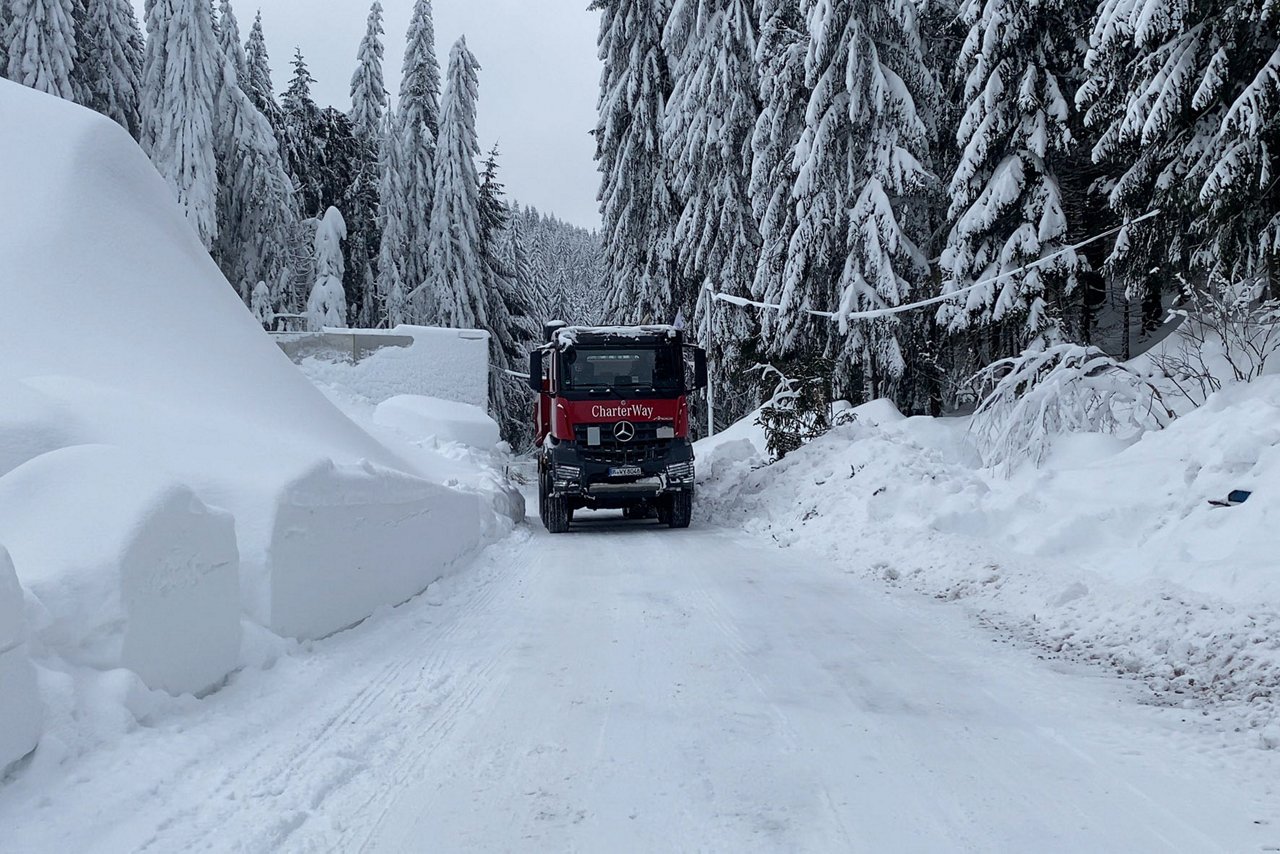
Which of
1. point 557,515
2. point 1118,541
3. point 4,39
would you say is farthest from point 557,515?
point 4,39

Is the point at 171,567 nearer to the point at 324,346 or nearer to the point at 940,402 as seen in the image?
the point at 324,346

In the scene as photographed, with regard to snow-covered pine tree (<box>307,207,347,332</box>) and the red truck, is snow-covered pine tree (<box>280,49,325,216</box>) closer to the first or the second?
snow-covered pine tree (<box>307,207,347,332</box>)

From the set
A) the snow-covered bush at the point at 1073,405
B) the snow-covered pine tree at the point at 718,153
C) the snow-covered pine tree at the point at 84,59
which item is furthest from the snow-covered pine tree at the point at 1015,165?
the snow-covered pine tree at the point at 84,59

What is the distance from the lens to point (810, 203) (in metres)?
18.2

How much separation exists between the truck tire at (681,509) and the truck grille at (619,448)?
30.1 inches

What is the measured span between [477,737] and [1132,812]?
2.70 metres

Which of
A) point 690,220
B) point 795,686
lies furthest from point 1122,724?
point 690,220

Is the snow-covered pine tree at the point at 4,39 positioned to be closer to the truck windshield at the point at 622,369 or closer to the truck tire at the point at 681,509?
the truck windshield at the point at 622,369

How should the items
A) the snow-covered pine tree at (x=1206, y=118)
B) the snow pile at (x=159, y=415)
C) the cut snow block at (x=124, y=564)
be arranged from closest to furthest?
the cut snow block at (x=124, y=564), the snow pile at (x=159, y=415), the snow-covered pine tree at (x=1206, y=118)

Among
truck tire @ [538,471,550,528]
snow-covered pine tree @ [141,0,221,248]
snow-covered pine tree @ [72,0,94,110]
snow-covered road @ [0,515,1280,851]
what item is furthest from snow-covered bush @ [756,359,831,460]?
snow-covered pine tree @ [72,0,94,110]

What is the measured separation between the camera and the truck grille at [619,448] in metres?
13.7

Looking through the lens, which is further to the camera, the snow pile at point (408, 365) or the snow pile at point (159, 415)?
the snow pile at point (408, 365)

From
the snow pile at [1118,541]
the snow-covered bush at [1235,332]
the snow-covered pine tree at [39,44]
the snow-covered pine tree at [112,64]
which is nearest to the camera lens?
the snow pile at [1118,541]

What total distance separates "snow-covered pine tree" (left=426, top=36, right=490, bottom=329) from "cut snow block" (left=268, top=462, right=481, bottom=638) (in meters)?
28.5
